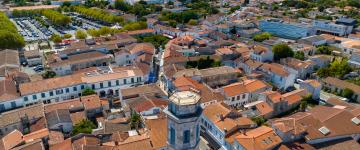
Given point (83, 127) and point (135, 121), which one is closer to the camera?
point (83, 127)

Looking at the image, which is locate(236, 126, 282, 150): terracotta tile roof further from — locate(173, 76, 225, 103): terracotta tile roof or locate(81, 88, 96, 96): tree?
locate(81, 88, 96, 96): tree

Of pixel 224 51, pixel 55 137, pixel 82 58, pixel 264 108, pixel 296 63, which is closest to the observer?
pixel 55 137

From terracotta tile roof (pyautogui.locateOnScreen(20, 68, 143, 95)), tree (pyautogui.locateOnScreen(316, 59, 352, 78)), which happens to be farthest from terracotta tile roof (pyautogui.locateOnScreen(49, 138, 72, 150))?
tree (pyautogui.locateOnScreen(316, 59, 352, 78))

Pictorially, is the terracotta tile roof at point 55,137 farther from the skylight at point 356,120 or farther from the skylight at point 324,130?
the skylight at point 356,120

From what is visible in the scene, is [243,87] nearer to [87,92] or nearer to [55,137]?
[87,92]

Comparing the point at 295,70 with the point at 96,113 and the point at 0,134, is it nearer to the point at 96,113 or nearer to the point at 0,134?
the point at 96,113

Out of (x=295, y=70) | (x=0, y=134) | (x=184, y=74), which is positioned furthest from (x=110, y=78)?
(x=295, y=70)

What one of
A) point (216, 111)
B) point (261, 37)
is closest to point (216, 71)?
point (216, 111)
